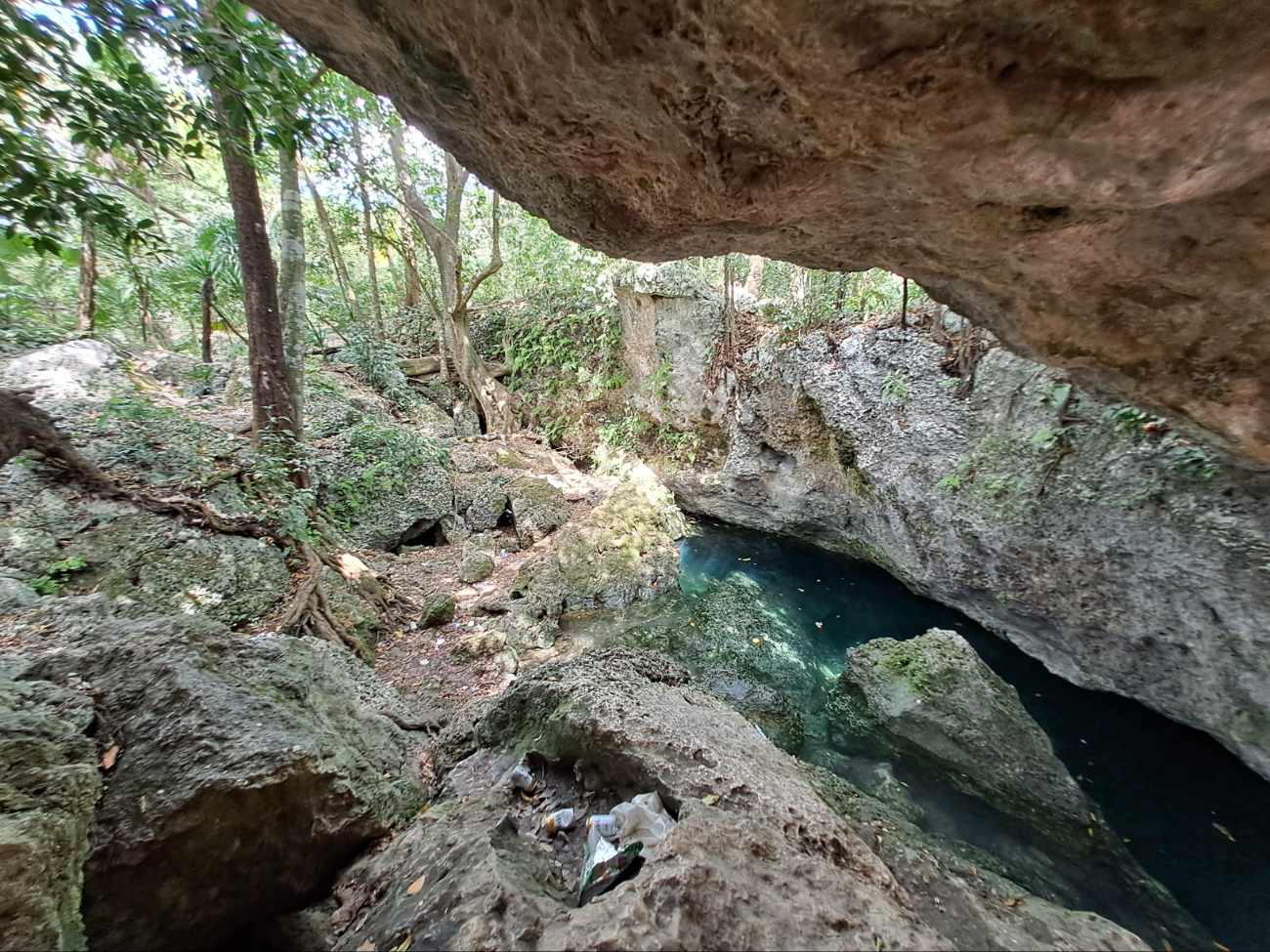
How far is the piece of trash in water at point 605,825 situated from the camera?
1.99m

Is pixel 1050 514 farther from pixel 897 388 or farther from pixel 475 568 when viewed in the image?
pixel 475 568

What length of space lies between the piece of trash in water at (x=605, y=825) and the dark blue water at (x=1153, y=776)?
419 cm

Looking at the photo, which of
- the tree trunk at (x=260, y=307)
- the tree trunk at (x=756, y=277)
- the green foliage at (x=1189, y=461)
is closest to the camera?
the green foliage at (x=1189, y=461)

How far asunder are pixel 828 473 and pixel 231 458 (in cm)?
792

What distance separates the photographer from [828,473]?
8.03m

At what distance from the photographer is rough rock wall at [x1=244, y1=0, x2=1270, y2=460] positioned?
1.49 m

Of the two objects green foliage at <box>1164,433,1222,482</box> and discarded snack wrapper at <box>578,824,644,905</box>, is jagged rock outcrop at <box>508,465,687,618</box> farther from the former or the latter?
green foliage at <box>1164,433,1222,482</box>

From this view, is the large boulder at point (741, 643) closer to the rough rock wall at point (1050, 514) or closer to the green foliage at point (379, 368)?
the rough rock wall at point (1050, 514)

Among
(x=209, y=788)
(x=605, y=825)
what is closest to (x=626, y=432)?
(x=605, y=825)

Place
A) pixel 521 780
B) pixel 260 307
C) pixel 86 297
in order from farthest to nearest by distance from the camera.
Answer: pixel 86 297
pixel 260 307
pixel 521 780

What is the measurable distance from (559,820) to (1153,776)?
553 centimetres

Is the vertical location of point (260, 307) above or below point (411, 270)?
below

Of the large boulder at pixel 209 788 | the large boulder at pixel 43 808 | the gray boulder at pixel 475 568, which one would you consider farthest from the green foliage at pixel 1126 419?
the gray boulder at pixel 475 568

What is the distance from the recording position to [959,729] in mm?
4449
